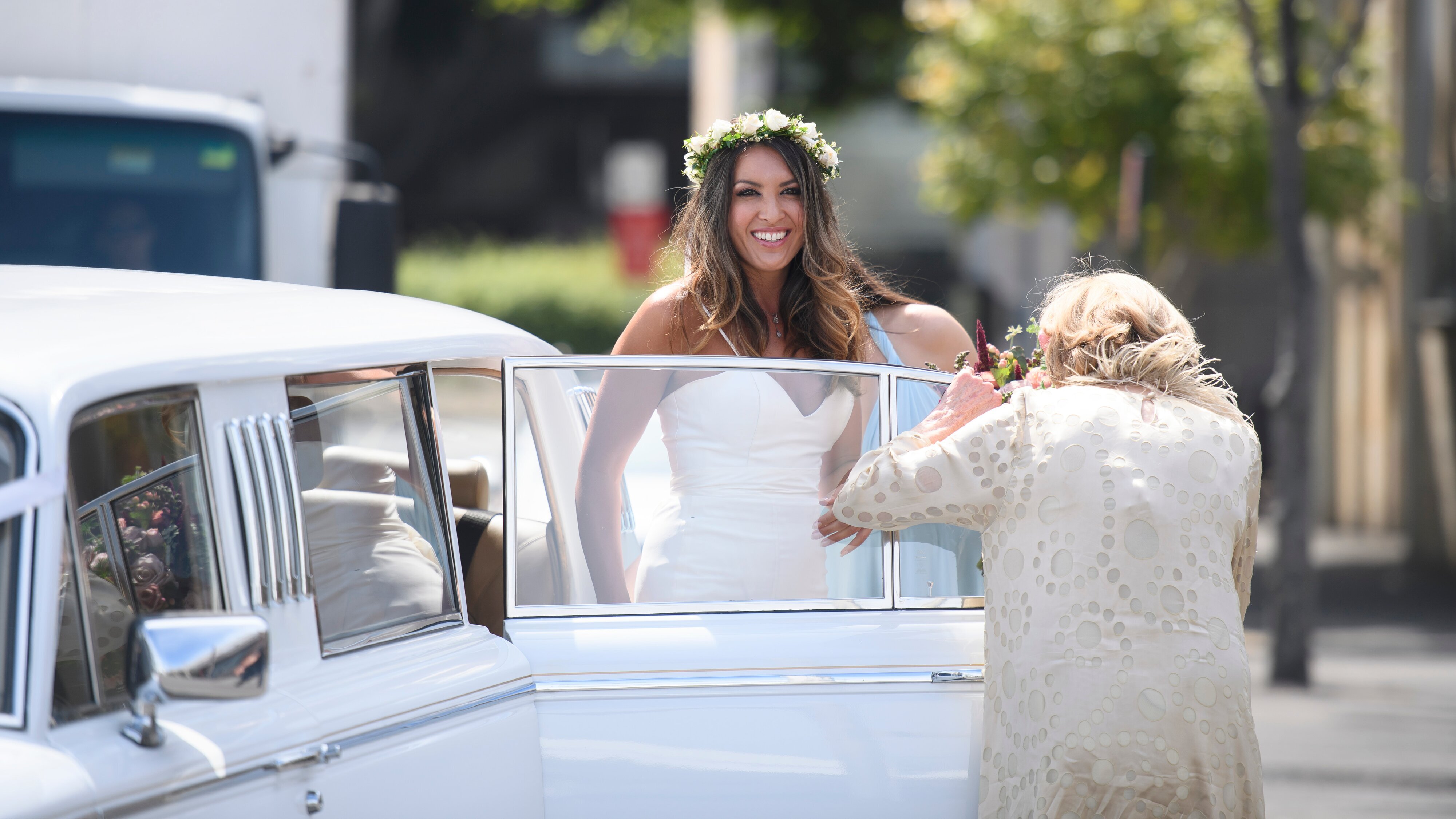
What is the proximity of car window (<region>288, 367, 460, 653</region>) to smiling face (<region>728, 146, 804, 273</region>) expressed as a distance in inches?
44.6

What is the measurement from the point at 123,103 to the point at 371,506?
415cm

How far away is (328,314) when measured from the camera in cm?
271

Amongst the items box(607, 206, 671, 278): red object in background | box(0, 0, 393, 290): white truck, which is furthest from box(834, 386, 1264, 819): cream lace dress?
box(607, 206, 671, 278): red object in background

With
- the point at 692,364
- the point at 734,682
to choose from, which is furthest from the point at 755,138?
the point at 734,682

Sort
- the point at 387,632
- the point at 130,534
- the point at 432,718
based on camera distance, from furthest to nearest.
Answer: the point at 387,632, the point at 432,718, the point at 130,534

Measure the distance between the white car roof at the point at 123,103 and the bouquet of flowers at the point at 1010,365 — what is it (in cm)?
421

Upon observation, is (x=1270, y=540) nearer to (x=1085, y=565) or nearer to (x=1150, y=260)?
(x=1150, y=260)

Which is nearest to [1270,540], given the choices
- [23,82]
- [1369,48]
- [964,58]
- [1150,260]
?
[1150,260]

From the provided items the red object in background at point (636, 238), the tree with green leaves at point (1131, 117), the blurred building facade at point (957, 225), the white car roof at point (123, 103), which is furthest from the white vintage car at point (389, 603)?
the red object in background at point (636, 238)

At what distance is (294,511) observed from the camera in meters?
2.45

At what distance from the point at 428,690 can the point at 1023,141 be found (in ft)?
31.6

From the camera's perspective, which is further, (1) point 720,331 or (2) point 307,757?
(1) point 720,331

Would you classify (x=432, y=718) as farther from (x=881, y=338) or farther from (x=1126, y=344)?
(x=881, y=338)

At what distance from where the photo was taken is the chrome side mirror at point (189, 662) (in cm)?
196
